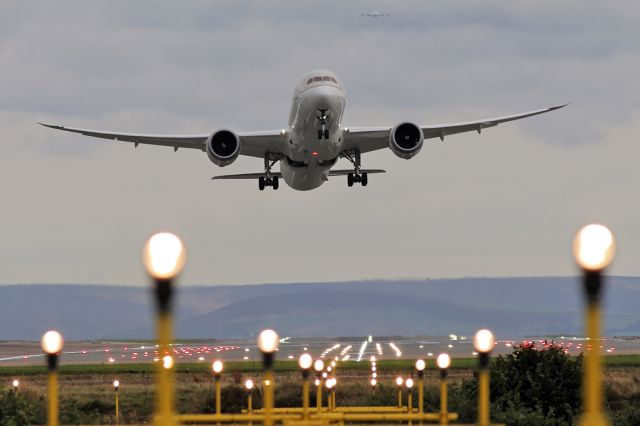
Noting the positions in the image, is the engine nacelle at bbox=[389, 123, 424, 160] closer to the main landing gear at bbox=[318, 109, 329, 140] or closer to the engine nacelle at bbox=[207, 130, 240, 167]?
the main landing gear at bbox=[318, 109, 329, 140]

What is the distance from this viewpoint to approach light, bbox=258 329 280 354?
894 centimetres

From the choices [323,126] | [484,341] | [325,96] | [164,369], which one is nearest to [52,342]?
[164,369]

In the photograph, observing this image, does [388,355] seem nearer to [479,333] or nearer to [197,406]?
[197,406]

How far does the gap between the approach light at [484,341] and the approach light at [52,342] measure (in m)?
3.37

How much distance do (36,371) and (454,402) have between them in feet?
99.4

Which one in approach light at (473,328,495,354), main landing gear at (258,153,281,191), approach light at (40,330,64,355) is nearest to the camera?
approach light at (40,330,64,355)

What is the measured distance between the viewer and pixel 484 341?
10039mm

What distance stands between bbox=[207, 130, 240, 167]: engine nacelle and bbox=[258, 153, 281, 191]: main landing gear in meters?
4.06

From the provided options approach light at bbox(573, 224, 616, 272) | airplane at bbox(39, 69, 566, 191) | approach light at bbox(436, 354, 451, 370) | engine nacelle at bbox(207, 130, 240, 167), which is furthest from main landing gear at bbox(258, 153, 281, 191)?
approach light at bbox(573, 224, 616, 272)

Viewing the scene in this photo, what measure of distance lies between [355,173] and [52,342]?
41139 millimetres

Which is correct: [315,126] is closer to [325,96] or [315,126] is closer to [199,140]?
[325,96]

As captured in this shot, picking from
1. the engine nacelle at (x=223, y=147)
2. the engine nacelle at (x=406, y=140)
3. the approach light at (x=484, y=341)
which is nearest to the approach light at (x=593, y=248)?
the approach light at (x=484, y=341)

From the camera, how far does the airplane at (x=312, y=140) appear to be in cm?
4256

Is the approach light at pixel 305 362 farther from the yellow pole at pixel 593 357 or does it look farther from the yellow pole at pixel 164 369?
the yellow pole at pixel 593 357
